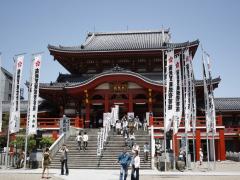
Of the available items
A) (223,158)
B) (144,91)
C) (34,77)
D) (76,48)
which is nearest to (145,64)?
(144,91)

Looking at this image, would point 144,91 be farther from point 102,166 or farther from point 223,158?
point 102,166

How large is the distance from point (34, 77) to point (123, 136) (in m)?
9.09

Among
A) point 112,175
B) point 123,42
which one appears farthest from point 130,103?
point 112,175

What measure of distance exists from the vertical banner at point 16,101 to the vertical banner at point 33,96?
31.8 inches

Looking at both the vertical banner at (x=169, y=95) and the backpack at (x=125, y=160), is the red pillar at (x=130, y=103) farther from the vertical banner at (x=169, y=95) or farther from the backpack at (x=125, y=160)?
the backpack at (x=125, y=160)

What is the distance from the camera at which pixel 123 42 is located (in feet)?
145

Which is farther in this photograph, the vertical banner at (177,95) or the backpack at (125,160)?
the vertical banner at (177,95)

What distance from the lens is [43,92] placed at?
36562 mm

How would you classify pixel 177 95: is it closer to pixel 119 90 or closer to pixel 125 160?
pixel 125 160

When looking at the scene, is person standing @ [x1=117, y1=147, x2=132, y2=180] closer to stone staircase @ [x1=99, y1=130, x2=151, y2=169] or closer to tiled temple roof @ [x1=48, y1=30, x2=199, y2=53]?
stone staircase @ [x1=99, y1=130, x2=151, y2=169]

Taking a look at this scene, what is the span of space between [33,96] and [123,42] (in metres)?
22.4

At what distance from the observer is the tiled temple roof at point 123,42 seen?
127ft

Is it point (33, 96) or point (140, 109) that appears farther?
point (140, 109)

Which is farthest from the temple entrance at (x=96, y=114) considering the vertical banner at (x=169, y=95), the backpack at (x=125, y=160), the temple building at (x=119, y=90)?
the backpack at (x=125, y=160)
